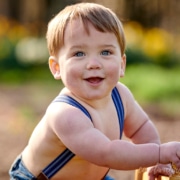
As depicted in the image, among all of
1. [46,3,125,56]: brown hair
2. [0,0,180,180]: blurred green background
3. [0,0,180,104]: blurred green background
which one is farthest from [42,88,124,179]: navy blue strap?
[0,0,180,104]: blurred green background

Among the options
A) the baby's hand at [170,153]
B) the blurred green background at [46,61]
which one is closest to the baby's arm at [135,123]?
the baby's hand at [170,153]

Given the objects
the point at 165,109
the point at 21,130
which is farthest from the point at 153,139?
the point at 165,109

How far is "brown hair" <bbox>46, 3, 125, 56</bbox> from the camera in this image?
2.68 m

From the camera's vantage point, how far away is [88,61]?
104 inches

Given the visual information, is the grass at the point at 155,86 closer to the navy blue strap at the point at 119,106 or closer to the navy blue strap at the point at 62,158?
the navy blue strap at the point at 119,106

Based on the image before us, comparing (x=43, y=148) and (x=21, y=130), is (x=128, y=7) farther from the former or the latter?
(x=43, y=148)

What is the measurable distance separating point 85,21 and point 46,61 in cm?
673

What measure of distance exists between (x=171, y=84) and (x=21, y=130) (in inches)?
90.7

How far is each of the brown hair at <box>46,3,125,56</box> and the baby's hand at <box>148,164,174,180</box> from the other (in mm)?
482

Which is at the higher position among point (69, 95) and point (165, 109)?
point (69, 95)

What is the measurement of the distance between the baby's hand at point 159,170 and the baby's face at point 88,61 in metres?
0.35

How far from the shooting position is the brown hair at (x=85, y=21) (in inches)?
105

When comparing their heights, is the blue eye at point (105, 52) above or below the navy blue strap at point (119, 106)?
above

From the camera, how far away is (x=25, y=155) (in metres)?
2.91
